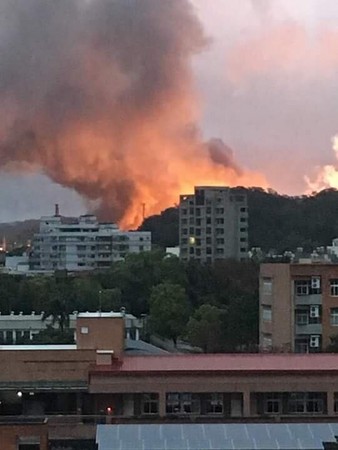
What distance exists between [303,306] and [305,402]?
8786mm

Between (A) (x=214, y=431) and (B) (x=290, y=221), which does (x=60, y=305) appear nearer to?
(A) (x=214, y=431)

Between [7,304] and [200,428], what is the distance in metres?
28.2

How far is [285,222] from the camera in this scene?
224 feet

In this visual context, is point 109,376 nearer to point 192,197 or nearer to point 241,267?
point 241,267

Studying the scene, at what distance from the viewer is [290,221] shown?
67.9 metres

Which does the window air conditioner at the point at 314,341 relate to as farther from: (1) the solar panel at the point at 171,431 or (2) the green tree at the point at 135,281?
(2) the green tree at the point at 135,281

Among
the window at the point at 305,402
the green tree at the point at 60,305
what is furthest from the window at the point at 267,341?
the window at the point at 305,402

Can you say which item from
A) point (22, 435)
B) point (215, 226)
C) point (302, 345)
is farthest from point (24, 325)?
point (215, 226)

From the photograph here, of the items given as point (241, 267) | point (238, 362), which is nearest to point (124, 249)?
point (241, 267)

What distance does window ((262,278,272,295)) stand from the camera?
2224 centimetres

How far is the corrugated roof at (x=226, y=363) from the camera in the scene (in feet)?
42.2

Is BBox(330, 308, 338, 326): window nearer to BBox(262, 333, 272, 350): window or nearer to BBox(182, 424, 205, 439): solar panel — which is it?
BBox(262, 333, 272, 350): window

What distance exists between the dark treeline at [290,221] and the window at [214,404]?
45653 millimetres

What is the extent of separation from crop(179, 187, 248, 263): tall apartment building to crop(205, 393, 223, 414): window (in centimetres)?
5104
